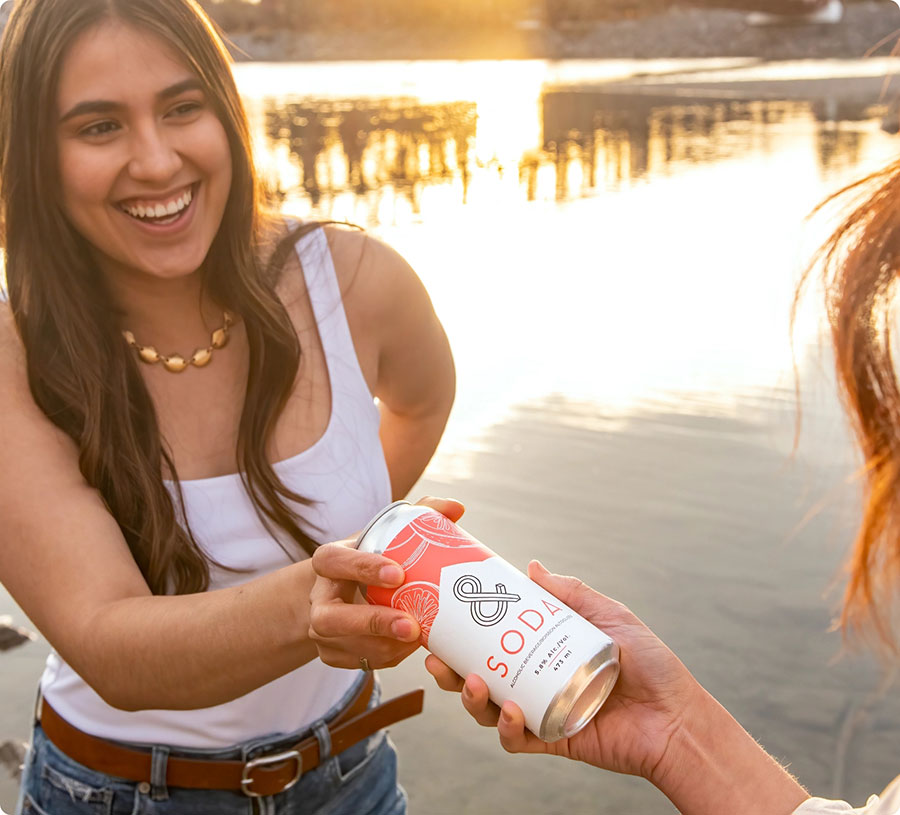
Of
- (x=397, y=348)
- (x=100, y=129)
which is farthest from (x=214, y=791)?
(x=100, y=129)

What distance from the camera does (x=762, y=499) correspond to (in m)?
4.15

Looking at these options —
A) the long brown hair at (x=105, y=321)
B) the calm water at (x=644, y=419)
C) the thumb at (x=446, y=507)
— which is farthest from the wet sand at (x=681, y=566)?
the thumb at (x=446, y=507)

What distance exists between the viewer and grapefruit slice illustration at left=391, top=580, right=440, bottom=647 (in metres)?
1.37

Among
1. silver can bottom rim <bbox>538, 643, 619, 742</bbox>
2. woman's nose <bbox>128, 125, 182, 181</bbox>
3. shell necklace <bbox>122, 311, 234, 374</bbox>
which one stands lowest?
silver can bottom rim <bbox>538, 643, 619, 742</bbox>

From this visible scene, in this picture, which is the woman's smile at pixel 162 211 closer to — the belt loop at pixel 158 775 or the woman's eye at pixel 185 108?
the woman's eye at pixel 185 108

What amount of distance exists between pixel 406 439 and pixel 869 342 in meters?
1.27

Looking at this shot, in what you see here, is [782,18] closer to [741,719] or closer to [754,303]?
[754,303]

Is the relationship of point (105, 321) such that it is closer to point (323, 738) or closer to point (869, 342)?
point (323, 738)

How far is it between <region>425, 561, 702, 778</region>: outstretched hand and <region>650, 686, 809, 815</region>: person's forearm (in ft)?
0.07

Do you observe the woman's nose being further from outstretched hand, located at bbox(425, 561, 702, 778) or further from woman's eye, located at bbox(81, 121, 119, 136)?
outstretched hand, located at bbox(425, 561, 702, 778)

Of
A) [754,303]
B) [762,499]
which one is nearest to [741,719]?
[762,499]

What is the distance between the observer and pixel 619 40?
158 feet

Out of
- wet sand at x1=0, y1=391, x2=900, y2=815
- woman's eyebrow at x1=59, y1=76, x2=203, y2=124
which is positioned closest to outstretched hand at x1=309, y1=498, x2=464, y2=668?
woman's eyebrow at x1=59, y1=76, x2=203, y2=124

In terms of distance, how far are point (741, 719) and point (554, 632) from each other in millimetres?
2077
